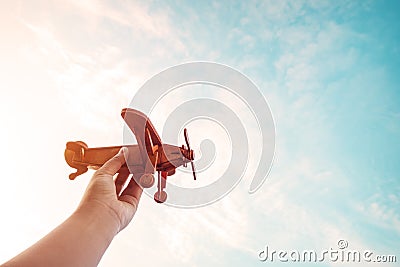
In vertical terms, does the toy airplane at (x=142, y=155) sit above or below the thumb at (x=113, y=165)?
above

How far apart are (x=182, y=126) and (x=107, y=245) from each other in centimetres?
271

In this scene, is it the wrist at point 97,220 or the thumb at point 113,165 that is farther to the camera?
the thumb at point 113,165

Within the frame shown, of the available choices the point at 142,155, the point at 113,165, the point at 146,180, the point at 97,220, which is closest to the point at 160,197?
the point at 146,180

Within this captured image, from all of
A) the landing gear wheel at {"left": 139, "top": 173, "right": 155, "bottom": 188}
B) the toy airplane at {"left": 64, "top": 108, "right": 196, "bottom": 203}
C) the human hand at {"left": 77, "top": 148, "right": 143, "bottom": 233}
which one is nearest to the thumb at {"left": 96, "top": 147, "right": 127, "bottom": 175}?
the human hand at {"left": 77, "top": 148, "right": 143, "bottom": 233}

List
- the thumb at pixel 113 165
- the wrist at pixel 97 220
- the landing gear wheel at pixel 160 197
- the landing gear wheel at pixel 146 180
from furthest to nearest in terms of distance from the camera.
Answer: the landing gear wheel at pixel 160 197, the landing gear wheel at pixel 146 180, the thumb at pixel 113 165, the wrist at pixel 97 220

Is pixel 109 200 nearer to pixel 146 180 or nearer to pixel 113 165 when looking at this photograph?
pixel 113 165

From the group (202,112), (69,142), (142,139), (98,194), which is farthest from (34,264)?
(202,112)

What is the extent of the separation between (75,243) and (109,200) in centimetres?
73

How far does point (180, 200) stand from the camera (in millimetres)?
4336

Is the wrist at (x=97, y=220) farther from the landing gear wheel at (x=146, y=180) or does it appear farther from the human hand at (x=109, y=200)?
the landing gear wheel at (x=146, y=180)

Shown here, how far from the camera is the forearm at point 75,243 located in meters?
1.88

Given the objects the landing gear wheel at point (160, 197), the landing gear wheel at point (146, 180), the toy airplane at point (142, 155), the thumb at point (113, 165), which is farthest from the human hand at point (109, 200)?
the landing gear wheel at point (160, 197)

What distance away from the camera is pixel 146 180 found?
12.4 ft

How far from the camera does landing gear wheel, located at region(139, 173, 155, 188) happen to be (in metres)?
3.73
